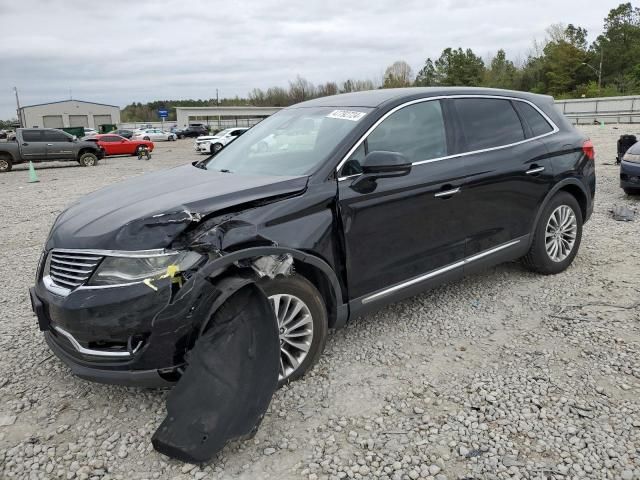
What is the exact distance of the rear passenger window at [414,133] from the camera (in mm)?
3627

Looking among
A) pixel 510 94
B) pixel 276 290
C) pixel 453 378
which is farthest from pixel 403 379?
pixel 510 94

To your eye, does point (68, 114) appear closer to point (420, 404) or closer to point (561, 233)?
point (561, 233)

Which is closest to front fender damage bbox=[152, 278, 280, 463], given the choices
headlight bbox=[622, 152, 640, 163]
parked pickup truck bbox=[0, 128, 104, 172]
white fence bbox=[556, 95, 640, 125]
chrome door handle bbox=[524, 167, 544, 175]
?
chrome door handle bbox=[524, 167, 544, 175]

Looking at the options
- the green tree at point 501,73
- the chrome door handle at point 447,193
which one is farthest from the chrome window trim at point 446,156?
the green tree at point 501,73

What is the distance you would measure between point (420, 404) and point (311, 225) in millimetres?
1267

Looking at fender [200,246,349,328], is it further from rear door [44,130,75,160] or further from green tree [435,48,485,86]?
green tree [435,48,485,86]

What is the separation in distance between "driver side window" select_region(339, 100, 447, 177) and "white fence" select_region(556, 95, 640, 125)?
39.8 m

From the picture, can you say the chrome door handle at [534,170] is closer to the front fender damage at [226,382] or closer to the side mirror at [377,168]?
the side mirror at [377,168]

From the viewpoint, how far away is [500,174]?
422 cm

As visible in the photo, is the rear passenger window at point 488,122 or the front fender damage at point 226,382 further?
the rear passenger window at point 488,122

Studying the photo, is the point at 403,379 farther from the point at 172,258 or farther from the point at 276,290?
the point at 172,258

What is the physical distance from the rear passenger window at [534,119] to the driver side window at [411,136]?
119 cm

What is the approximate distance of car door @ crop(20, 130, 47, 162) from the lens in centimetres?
2133

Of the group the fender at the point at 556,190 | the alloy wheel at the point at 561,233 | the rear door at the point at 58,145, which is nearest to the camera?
the fender at the point at 556,190
